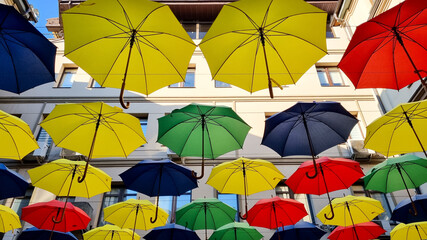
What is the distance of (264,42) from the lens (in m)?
4.36

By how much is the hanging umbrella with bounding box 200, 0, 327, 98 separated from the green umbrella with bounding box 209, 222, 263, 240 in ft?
12.5

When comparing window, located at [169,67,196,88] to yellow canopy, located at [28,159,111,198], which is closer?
yellow canopy, located at [28,159,111,198]

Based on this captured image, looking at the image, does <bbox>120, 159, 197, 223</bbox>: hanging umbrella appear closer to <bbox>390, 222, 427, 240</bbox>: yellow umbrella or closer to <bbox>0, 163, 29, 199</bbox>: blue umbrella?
<bbox>0, 163, 29, 199</bbox>: blue umbrella

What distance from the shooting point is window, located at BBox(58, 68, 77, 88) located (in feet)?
44.3

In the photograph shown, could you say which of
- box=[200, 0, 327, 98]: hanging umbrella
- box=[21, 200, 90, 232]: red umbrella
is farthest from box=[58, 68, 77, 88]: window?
box=[200, 0, 327, 98]: hanging umbrella

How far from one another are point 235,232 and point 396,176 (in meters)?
4.08

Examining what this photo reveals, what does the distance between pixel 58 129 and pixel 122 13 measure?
115 inches

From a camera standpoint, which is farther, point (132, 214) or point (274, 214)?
point (132, 214)

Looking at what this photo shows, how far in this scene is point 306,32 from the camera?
430cm

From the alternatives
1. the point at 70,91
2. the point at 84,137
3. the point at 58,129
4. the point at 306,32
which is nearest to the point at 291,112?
the point at 306,32

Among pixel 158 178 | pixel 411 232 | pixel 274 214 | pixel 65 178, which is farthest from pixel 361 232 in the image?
pixel 65 178

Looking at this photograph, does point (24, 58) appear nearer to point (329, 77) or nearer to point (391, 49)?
point (391, 49)

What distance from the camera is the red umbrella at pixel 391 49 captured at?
13.2 ft

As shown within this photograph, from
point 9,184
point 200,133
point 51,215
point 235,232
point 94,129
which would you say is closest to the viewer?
point 94,129
